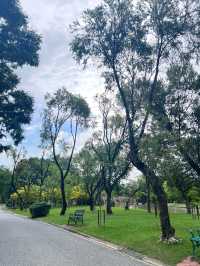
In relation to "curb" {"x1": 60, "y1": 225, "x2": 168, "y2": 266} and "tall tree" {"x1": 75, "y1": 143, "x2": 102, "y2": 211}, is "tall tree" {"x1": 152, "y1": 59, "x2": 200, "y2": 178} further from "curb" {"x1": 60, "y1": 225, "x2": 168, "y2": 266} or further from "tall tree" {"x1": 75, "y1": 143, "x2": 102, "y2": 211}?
"tall tree" {"x1": 75, "y1": 143, "x2": 102, "y2": 211}

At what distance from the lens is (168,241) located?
18.1 metres

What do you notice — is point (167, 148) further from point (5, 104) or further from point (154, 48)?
point (5, 104)

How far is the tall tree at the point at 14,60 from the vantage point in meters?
23.9

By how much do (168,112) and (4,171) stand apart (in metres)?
88.2

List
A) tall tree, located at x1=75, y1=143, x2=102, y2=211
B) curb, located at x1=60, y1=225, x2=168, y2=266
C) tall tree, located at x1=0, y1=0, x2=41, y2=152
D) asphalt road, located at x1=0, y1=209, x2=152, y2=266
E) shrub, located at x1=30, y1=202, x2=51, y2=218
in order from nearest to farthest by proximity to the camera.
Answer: asphalt road, located at x1=0, y1=209, x2=152, y2=266
curb, located at x1=60, y1=225, x2=168, y2=266
tall tree, located at x1=0, y1=0, x2=41, y2=152
shrub, located at x1=30, y1=202, x2=51, y2=218
tall tree, located at x1=75, y1=143, x2=102, y2=211

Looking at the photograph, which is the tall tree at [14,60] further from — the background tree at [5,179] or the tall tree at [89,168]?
the background tree at [5,179]

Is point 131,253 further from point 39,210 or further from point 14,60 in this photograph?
point 39,210

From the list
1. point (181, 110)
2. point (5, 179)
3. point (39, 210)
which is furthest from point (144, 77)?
point (5, 179)

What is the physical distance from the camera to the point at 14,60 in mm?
24344

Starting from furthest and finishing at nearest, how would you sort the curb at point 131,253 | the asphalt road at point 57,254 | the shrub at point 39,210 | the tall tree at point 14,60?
the shrub at point 39,210, the tall tree at point 14,60, the curb at point 131,253, the asphalt road at point 57,254

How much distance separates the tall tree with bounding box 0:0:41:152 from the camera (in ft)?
78.3

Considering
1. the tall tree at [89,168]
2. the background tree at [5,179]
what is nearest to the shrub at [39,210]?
the tall tree at [89,168]

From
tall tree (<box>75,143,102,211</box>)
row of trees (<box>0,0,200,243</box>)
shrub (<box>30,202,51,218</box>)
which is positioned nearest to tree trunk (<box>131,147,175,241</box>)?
row of trees (<box>0,0,200,243</box>)

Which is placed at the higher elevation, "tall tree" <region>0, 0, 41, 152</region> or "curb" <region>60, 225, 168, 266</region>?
"tall tree" <region>0, 0, 41, 152</region>
